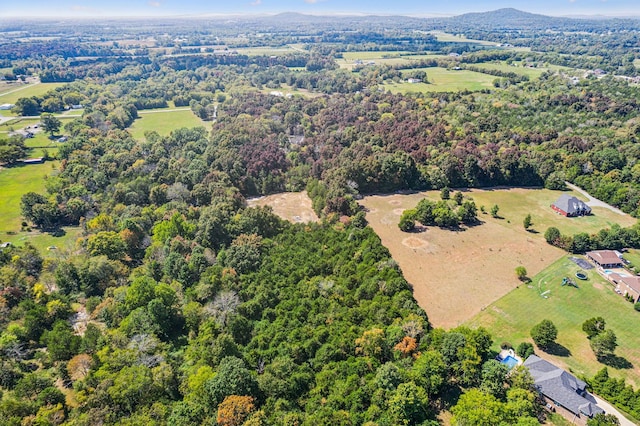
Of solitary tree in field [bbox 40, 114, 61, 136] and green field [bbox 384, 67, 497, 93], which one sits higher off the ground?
green field [bbox 384, 67, 497, 93]

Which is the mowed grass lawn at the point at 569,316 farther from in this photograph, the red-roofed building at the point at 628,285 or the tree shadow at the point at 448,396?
the tree shadow at the point at 448,396

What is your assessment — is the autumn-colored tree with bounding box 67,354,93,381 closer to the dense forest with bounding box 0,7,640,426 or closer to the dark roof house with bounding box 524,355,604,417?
the dense forest with bounding box 0,7,640,426

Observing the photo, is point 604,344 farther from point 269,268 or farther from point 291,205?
point 291,205

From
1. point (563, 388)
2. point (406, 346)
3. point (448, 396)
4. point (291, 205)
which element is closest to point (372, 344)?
point (406, 346)

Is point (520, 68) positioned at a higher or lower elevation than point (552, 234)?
higher

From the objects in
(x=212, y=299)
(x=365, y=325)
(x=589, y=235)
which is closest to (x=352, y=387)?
(x=365, y=325)

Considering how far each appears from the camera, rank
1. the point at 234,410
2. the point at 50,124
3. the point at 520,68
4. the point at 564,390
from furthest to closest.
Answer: the point at 520,68
the point at 50,124
the point at 564,390
the point at 234,410

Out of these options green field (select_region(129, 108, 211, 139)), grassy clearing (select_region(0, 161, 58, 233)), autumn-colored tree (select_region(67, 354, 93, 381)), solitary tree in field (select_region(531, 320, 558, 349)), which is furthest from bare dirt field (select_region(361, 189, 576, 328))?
green field (select_region(129, 108, 211, 139))

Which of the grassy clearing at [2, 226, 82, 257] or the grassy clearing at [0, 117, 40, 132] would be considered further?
the grassy clearing at [0, 117, 40, 132]

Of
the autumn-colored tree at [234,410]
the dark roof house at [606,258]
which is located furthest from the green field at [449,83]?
the autumn-colored tree at [234,410]
